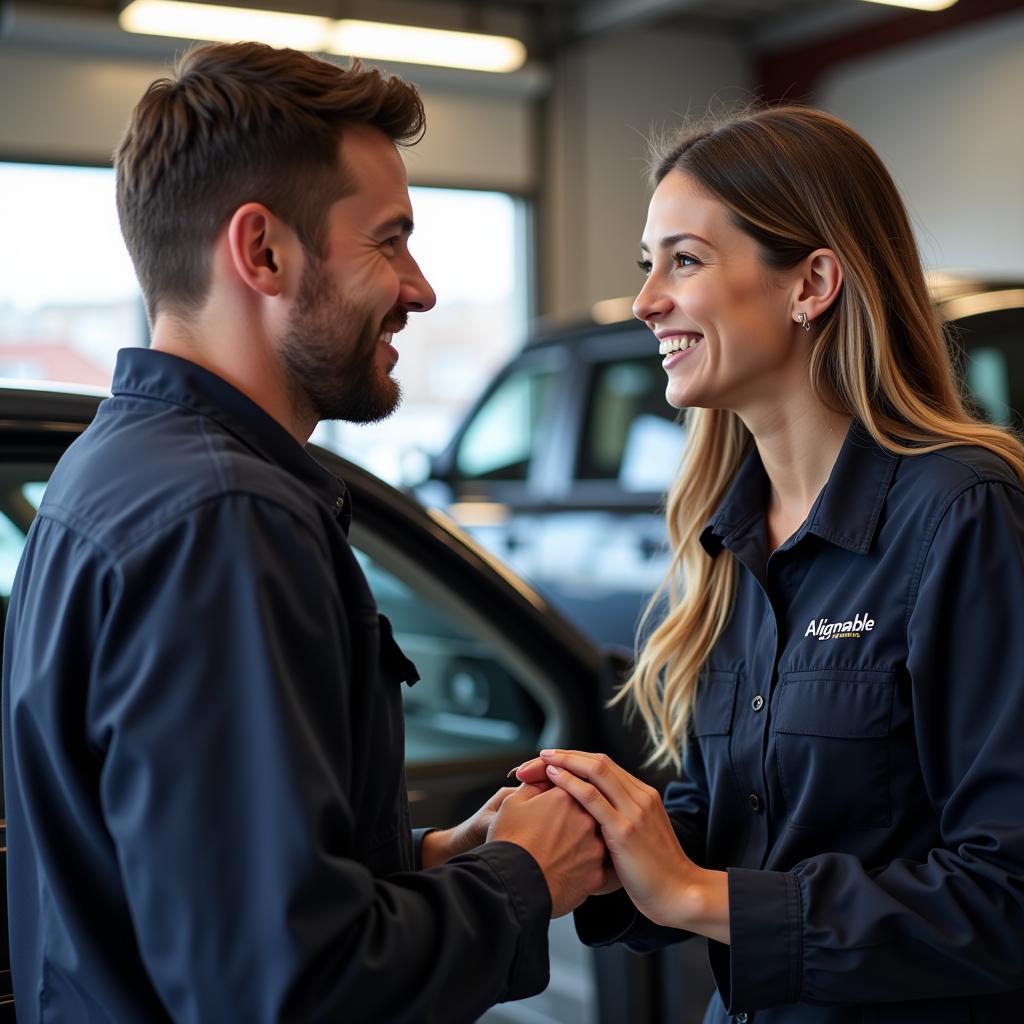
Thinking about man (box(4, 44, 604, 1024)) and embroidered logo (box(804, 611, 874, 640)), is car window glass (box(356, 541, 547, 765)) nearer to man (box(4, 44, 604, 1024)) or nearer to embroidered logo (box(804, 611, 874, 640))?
embroidered logo (box(804, 611, 874, 640))

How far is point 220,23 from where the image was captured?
8102 mm

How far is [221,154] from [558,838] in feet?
2.52

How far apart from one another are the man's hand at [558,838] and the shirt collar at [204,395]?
0.42 m

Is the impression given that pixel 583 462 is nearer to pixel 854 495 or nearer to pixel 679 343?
pixel 679 343

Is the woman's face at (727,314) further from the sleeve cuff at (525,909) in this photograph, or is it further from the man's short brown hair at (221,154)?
the sleeve cuff at (525,909)

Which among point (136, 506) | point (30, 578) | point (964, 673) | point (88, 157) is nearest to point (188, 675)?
point (136, 506)

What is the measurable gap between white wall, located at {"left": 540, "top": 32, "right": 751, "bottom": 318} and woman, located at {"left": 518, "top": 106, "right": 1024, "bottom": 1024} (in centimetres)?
855

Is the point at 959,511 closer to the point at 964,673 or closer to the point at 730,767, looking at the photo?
the point at 964,673

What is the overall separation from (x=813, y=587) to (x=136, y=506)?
2.85 feet

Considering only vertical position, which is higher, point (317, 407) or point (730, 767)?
point (317, 407)

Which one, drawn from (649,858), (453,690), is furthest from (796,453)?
(453,690)

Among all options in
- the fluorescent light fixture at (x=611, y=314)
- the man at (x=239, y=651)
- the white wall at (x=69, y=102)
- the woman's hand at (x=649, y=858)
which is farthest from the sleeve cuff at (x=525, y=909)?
the white wall at (x=69, y=102)

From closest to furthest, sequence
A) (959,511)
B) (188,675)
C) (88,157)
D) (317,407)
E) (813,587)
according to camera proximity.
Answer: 1. (188,675)
2. (317,407)
3. (959,511)
4. (813,587)
5. (88,157)

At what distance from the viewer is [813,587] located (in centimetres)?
166
